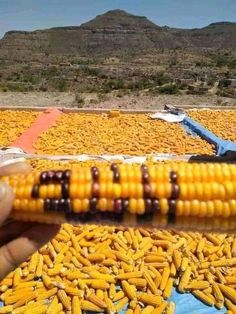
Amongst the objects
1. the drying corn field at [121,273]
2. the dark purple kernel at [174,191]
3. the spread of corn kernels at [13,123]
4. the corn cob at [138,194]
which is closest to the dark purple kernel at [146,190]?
the corn cob at [138,194]

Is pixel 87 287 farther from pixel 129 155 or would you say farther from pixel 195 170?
pixel 129 155

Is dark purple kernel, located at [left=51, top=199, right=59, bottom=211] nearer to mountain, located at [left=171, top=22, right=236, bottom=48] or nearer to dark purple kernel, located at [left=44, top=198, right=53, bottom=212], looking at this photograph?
dark purple kernel, located at [left=44, top=198, right=53, bottom=212]

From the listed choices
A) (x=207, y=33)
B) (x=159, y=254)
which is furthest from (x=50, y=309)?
(x=207, y=33)

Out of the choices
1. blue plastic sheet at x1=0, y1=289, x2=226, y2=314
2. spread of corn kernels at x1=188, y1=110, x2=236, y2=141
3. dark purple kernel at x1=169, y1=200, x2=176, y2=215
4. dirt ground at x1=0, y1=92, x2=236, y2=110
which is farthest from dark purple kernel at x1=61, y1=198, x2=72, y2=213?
dirt ground at x1=0, y1=92, x2=236, y2=110

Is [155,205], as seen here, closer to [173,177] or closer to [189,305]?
[173,177]

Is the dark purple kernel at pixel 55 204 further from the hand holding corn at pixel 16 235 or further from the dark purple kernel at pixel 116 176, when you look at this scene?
the dark purple kernel at pixel 116 176
